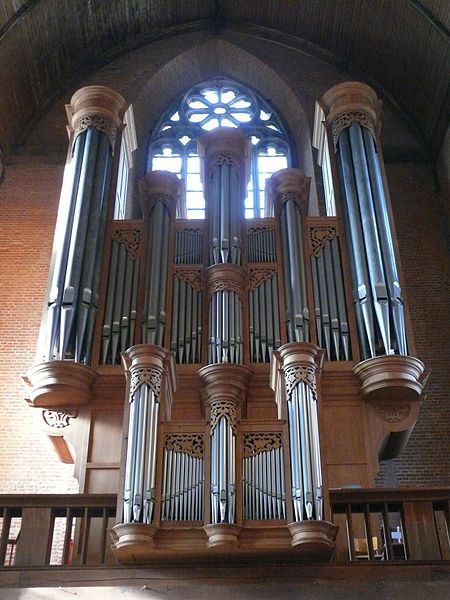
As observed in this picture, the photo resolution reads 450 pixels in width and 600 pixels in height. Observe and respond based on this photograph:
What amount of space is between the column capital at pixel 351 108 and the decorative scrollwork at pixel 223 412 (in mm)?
6057

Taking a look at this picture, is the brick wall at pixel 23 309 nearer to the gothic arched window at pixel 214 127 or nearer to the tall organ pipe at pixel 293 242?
the gothic arched window at pixel 214 127

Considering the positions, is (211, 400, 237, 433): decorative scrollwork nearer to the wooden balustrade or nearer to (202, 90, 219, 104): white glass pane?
the wooden balustrade

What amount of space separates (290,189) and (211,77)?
19.1 feet

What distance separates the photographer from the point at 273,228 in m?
12.1

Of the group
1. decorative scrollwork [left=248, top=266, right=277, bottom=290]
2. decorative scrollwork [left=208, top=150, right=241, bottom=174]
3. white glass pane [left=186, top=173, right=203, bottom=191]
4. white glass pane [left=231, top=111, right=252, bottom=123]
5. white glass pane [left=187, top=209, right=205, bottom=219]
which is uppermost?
white glass pane [left=231, top=111, right=252, bottom=123]

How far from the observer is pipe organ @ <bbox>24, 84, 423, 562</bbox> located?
8047 millimetres

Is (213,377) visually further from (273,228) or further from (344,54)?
(344,54)

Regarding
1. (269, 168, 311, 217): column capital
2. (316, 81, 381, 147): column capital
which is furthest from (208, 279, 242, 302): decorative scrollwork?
(316, 81, 381, 147): column capital

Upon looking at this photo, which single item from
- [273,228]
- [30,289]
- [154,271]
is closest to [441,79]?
[273,228]

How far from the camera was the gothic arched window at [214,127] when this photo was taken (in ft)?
51.2

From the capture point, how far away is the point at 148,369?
8891 mm

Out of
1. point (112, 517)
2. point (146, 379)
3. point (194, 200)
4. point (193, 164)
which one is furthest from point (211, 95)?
point (112, 517)

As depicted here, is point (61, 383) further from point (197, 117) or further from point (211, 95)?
point (211, 95)

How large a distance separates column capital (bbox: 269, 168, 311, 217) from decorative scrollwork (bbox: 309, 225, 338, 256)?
0.33 m
